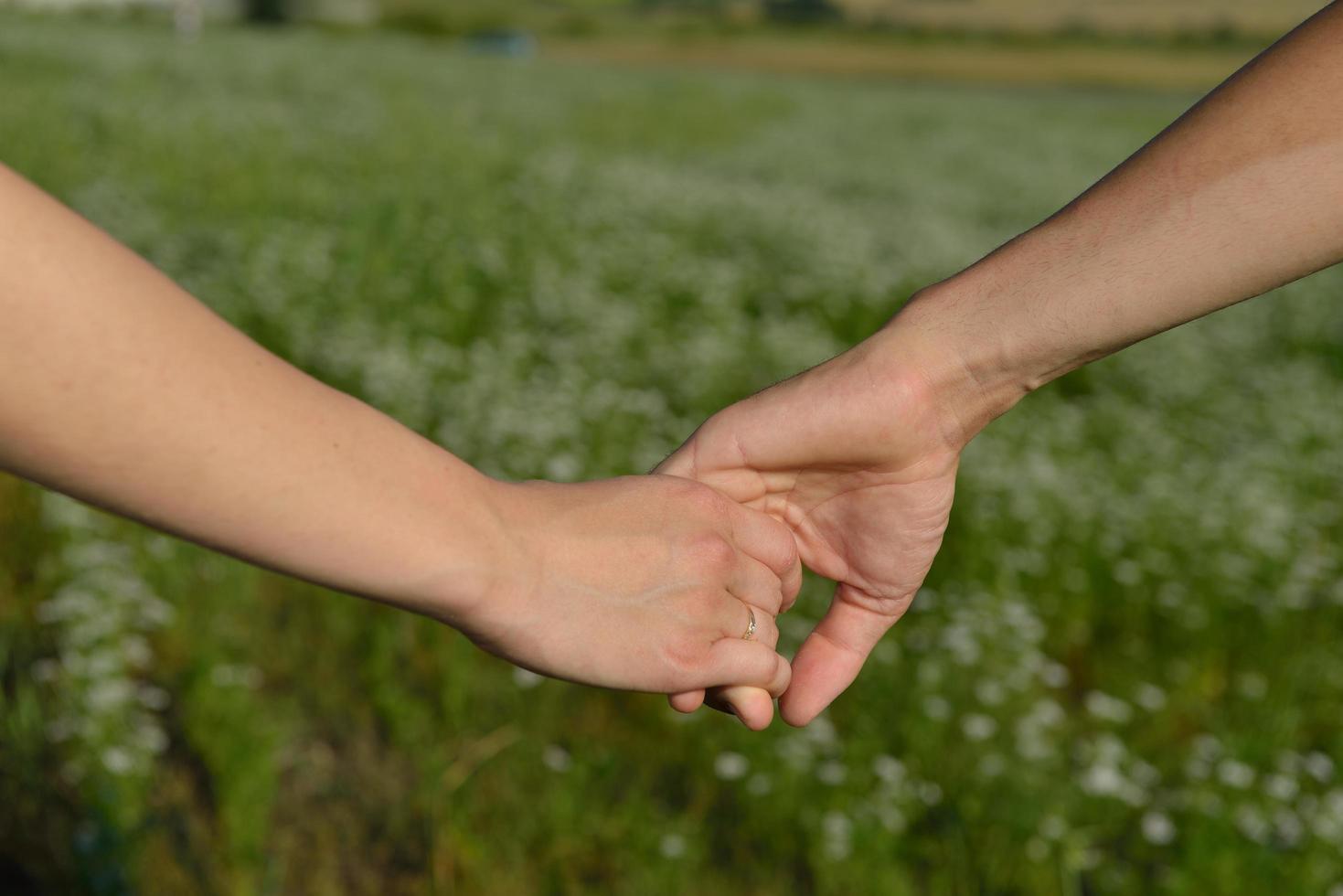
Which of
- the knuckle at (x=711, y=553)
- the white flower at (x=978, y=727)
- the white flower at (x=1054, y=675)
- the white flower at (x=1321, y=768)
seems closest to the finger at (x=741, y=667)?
the knuckle at (x=711, y=553)

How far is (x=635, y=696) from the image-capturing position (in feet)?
10.9

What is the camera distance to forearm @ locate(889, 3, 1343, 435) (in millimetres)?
1551

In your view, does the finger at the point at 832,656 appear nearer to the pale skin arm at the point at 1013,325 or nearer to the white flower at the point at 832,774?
the pale skin arm at the point at 1013,325

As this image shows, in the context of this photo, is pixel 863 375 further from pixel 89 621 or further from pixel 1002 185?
pixel 1002 185

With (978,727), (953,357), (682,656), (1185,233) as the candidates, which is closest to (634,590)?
(682,656)

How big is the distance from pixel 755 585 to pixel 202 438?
34.2 inches

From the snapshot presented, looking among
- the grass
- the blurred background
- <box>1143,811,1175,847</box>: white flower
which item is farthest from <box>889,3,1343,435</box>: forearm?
the grass

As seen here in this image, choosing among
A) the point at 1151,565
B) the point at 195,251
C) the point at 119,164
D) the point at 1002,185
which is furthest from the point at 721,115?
the point at 1151,565

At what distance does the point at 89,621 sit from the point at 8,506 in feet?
3.84

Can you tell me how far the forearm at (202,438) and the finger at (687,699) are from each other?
0.42 metres

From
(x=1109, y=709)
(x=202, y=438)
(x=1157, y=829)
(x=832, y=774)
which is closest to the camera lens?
(x=202, y=438)

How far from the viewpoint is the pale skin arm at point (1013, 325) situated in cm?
157

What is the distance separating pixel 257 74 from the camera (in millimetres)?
18234

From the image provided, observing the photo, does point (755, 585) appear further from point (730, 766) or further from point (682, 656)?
point (730, 766)
